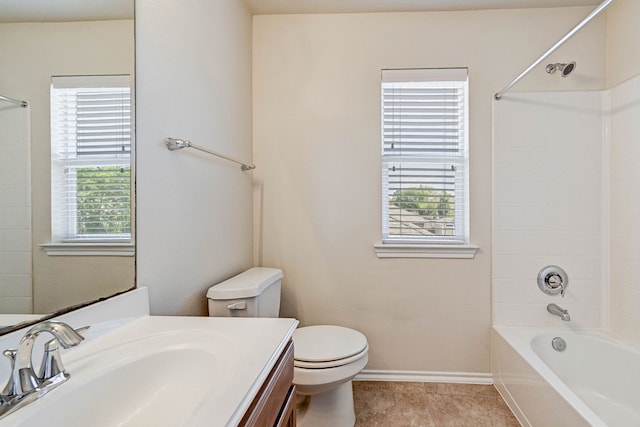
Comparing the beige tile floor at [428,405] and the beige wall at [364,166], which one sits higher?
the beige wall at [364,166]

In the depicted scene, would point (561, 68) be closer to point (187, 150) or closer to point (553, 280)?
point (553, 280)

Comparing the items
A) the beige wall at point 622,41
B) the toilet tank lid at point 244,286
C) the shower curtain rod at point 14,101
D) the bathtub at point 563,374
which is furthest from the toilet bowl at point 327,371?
the beige wall at point 622,41

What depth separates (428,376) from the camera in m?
1.92

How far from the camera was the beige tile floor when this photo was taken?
62.1 inches

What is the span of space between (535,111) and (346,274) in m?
1.57

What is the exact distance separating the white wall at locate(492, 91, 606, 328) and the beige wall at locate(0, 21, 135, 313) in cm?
203

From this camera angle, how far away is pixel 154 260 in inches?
42.0

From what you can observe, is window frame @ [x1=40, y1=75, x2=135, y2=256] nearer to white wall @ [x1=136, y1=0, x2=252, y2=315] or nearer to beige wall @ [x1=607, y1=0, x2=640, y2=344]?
white wall @ [x1=136, y1=0, x2=252, y2=315]

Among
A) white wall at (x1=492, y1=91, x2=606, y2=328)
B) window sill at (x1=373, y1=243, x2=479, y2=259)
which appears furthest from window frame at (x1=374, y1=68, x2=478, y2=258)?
white wall at (x1=492, y1=91, x2=606, y2=328)

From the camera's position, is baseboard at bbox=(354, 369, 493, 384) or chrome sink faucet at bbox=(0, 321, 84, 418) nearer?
chrome sink faucet at bbox=(0, 321, 84, 418)

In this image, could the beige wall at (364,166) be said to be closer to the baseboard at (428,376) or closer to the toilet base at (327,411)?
the baseboard at (428,376)

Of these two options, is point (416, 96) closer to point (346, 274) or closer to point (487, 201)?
point (487, 201)

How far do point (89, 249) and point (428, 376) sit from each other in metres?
1.98

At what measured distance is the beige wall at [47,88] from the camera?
25.3 inches
